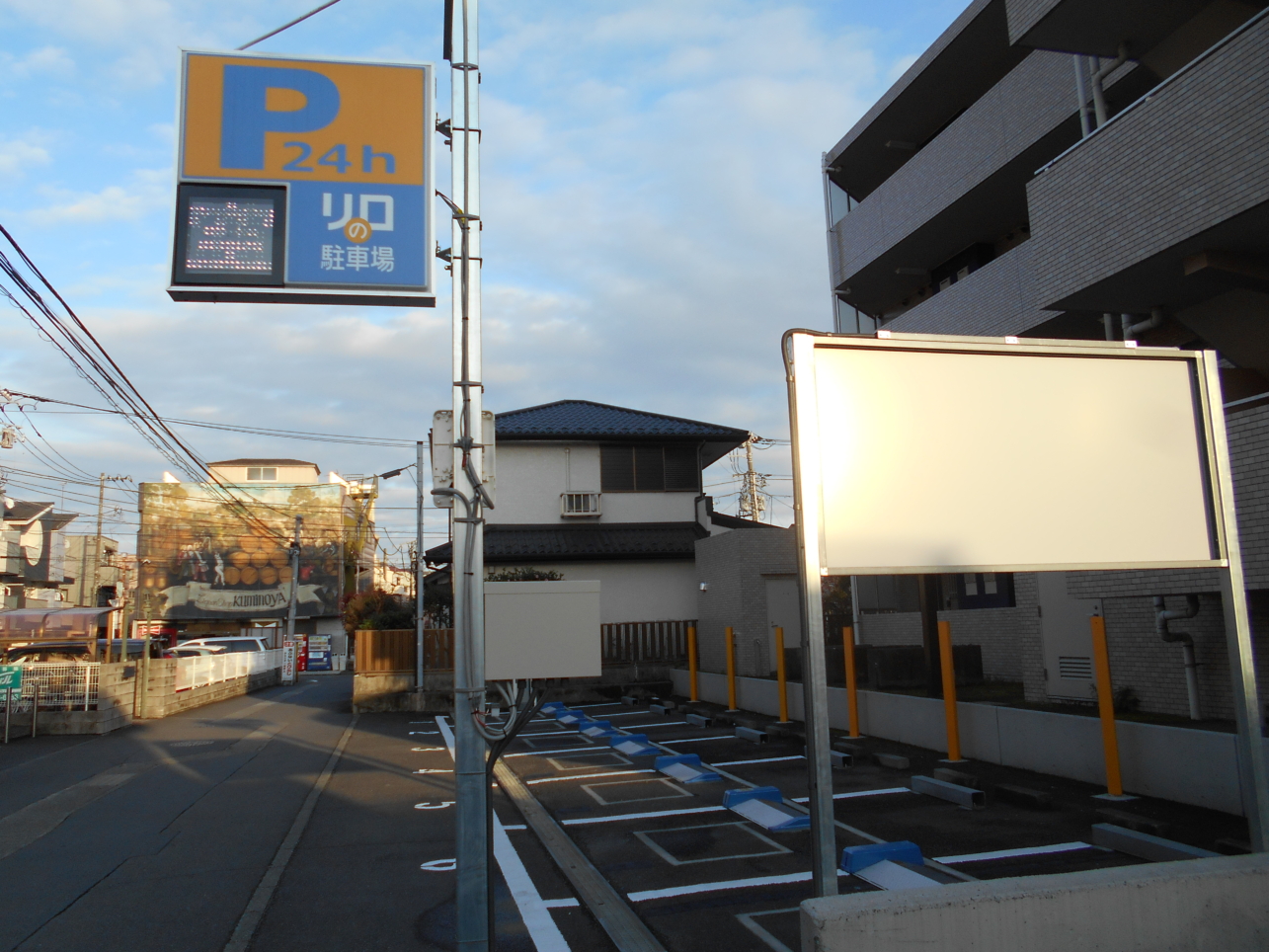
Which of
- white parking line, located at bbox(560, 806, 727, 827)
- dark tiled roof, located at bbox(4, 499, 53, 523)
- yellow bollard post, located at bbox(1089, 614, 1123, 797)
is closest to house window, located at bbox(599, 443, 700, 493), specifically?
white parking line, located at bbox(560, 806, 727, 827)

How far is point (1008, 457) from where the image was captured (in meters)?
4.21

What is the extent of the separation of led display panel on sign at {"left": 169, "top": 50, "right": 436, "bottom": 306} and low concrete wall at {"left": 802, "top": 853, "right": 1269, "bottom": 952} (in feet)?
12.5

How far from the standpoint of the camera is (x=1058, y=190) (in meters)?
9.75

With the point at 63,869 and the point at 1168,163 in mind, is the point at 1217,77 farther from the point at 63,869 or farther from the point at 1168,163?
the point at 63,869

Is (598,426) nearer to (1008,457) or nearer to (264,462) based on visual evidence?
(1008,457)

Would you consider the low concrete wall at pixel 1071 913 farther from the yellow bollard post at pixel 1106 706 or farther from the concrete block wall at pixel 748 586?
the concrete block wall at pixel 748 586

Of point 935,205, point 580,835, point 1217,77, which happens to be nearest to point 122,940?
point 580,835

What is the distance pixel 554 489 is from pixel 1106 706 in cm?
1642

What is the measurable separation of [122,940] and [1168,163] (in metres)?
10.7

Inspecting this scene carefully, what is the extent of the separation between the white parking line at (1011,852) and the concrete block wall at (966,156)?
32.3 feet

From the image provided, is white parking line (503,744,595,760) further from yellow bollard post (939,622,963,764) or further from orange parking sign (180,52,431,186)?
orange parking sign (180,52,431,186)

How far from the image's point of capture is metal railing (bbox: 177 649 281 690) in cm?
2047

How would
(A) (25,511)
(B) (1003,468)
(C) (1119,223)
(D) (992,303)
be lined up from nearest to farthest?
(B) (1003,468), (C) (1119,223), (D) (992,303), (A) (25,511)

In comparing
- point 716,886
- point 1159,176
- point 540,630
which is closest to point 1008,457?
point 540,630
